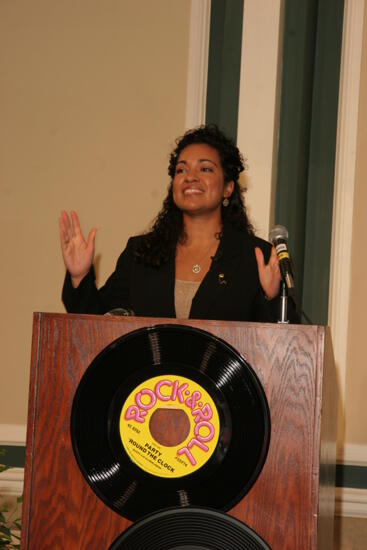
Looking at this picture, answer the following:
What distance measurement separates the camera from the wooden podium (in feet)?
5.29

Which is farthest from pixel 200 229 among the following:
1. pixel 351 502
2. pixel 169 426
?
pixel 351 502

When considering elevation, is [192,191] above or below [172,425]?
above

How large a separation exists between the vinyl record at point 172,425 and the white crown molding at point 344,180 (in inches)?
69.4

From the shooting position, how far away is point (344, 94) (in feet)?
11.3

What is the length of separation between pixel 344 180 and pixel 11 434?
1775 mm

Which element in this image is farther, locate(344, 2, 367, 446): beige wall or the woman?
locate(344, 2, 367, 446): beige wall

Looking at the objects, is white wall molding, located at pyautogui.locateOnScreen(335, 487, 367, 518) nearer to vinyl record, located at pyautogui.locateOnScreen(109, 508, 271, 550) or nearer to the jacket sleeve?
the jacket sleeve

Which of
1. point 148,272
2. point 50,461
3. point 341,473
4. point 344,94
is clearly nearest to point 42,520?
point 50,461

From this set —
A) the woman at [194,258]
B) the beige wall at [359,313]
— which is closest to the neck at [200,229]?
the woman at [194,258]

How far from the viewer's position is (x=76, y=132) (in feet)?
A: 12.0

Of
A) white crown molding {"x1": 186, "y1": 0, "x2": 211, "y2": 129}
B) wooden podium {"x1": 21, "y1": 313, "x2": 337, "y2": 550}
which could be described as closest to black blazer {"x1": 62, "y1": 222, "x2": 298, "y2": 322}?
wooden podium {"x1": 21, "y1": 313, "x2": 337, "y2": 550}

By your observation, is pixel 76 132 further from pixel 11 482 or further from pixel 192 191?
pixel 11 482

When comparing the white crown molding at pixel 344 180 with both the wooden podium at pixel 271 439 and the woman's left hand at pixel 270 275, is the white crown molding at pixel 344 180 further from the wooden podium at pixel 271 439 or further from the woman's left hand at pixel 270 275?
the wooden podium at pixel 271 439

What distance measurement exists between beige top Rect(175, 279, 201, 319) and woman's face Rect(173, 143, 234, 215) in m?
0.31
